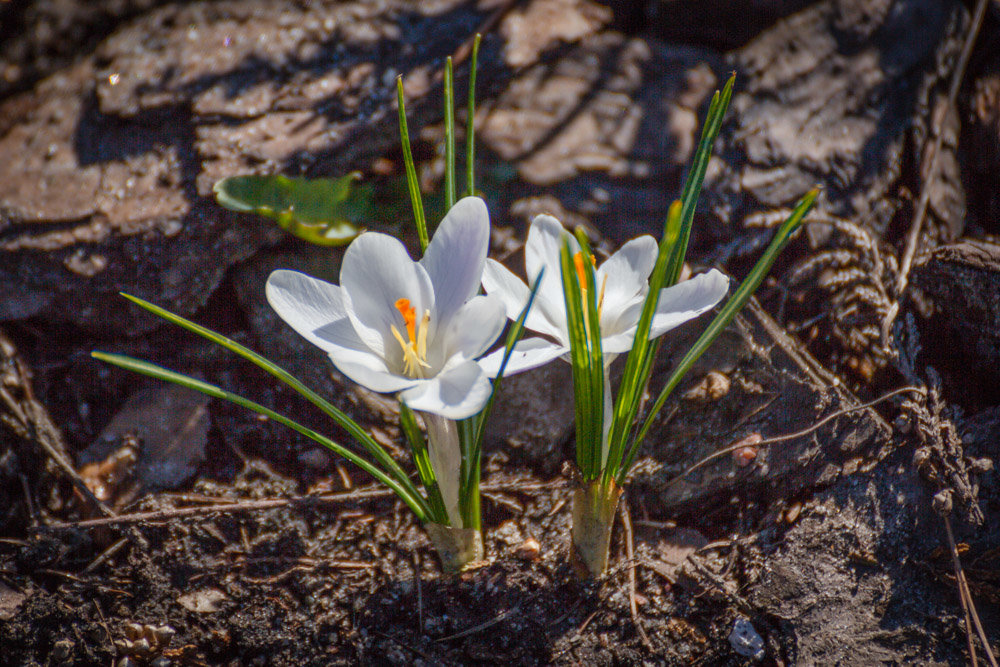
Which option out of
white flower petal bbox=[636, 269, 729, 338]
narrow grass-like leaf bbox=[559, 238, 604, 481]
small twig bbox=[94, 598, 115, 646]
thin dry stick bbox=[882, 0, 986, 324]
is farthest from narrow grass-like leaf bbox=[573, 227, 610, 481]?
small twig bbox=[94, 598, 115, 646]

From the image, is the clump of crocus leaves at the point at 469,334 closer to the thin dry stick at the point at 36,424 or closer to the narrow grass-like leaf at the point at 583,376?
the narrow grass-like leaf at the point at 583,376

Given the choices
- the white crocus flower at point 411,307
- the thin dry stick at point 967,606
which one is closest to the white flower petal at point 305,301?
the white crocus flower at point 411,307

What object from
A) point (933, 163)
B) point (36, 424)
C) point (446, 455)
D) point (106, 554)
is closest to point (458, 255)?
point (446, 455)

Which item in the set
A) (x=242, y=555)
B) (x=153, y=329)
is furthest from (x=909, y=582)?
(x=153, y=329)

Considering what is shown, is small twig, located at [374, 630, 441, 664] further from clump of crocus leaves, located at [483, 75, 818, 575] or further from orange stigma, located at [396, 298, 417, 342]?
orange stigma, located at [396, 298, 417, 342]

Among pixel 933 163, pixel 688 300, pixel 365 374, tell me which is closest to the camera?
pixel 365 374

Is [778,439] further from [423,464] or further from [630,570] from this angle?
[423,464]

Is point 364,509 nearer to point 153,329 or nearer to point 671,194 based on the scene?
point 153,329

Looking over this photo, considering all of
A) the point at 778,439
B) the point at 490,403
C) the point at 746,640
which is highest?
the point at 490,403
